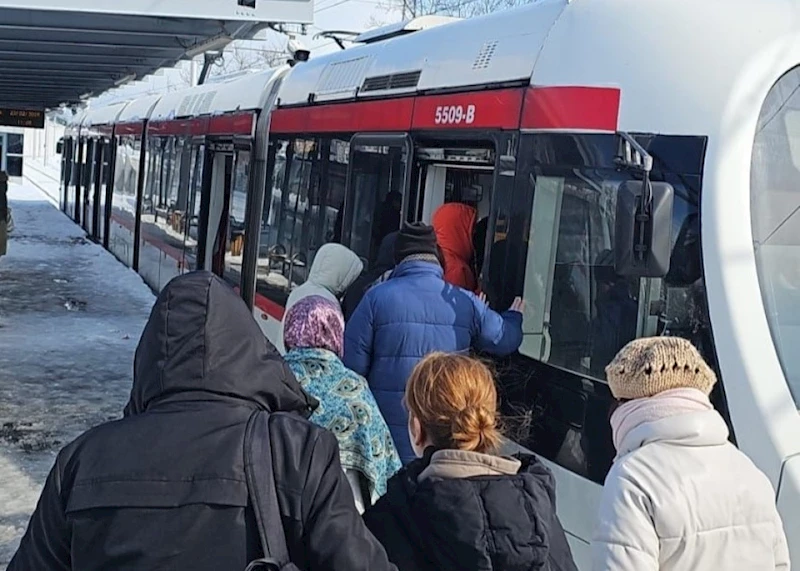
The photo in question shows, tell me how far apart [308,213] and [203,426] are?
6.02 metres

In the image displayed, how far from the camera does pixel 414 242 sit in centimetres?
454

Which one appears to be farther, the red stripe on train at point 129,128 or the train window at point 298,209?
the red stripe on train at point 129,128

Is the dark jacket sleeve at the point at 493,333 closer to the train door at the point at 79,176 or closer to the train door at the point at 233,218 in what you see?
the train door at the point at 233,218

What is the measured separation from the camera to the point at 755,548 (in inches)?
109

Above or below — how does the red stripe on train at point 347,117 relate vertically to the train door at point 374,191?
above

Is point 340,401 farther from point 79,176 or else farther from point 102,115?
point 79,176

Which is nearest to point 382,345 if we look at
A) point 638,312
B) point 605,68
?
point 638,312

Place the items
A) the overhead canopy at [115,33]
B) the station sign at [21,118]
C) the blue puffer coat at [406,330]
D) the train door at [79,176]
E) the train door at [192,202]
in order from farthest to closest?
the station sign at [21,118], the train door at [79,176], the train door at [192,202], the overhead canopy at [115,33], the blue puffer coat at [406,330]

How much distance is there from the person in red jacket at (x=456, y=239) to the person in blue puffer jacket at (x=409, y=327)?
34.0 inches

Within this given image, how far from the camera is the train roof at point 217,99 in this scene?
33.4 ft

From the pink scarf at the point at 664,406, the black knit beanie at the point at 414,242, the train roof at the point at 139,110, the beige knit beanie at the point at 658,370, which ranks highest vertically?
the train roof at the point at 139,110

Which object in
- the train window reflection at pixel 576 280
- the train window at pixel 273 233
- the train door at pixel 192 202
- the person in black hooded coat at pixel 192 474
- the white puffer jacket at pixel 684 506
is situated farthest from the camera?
the train door at pixel 192 202

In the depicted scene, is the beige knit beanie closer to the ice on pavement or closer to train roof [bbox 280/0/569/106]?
train roof [bbox 280/0/569/106]

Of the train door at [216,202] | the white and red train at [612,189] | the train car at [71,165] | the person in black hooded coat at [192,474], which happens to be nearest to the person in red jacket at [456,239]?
the white and red train at [612,189]
